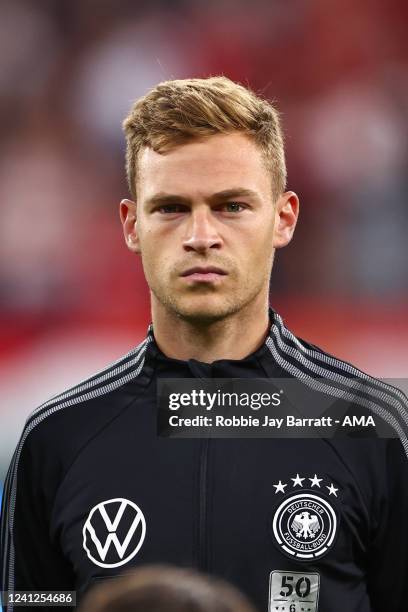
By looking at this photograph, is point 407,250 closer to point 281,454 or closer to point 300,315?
point 300,315

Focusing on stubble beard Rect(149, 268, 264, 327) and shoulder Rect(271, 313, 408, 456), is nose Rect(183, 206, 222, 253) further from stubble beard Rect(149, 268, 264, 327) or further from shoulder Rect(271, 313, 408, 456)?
shoulder Rect(271, 313, 408, 456)

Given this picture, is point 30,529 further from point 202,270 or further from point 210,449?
point 202,270

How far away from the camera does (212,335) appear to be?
2.03 metres

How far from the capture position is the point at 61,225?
516 centimetres

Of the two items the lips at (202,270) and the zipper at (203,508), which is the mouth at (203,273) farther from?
the zipper at (203,508)

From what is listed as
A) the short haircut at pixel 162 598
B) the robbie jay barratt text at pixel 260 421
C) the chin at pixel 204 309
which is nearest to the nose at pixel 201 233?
the chin at pixel 204 309

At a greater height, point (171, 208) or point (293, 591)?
point (171, 208)

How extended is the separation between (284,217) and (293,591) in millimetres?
807

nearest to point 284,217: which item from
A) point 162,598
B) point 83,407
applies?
point 83,407

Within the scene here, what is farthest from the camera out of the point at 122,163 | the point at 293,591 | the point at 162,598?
the point at 122,163

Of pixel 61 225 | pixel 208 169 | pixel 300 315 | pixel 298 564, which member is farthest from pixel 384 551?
pixel 61 225

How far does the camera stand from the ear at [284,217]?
6.90ft

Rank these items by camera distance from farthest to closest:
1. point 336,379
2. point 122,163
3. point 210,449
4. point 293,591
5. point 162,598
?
point 122,163 → point 336,379 → point 210,449 → point 293,591 → point 162,598

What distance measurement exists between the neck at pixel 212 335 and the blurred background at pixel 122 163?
9.17 ft
